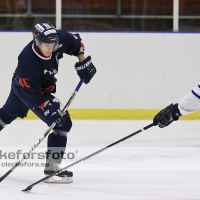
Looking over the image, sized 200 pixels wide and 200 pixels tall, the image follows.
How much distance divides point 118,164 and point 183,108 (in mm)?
1171

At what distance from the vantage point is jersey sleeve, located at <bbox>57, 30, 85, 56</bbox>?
13.3 feet

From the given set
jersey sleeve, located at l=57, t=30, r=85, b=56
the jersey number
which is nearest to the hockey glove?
the jersey number

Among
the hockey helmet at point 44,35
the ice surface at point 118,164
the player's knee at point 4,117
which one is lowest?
the ice surface at point 118,164

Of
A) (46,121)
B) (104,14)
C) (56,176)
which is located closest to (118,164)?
(56,176)

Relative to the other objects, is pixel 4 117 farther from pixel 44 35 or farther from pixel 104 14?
pixel 104 14

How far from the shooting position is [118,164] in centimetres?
446

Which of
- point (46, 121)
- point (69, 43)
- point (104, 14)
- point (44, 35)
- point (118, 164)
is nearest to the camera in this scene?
point (44, 35)

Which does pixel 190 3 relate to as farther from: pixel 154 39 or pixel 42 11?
pixel 42 11

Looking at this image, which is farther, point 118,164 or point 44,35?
point 118,164

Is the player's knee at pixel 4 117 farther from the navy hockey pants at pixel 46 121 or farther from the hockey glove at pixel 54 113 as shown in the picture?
the hockey glove at pixel 54 113

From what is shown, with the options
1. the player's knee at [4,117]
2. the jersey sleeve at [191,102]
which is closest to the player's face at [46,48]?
the player's knee at [4,117]

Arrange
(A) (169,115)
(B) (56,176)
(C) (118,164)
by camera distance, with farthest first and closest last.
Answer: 1. (C) (118,164)
2. (B) (56,176)
3. (A) (169,115)

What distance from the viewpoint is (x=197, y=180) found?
3.90 meters

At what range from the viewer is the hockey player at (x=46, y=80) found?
3.79m
